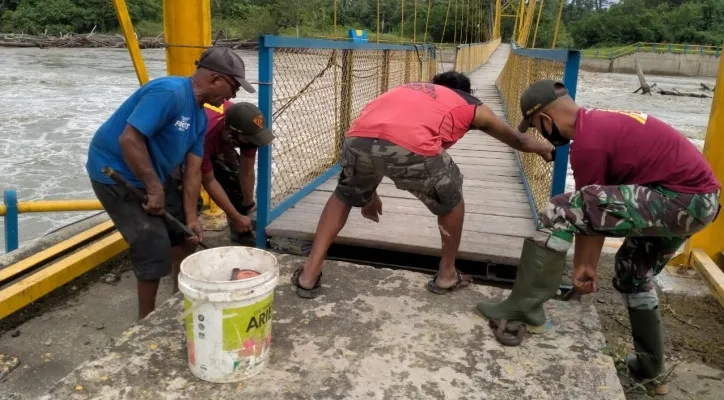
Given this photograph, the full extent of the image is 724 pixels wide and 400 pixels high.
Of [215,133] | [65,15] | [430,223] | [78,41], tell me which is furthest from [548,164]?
[65,15]

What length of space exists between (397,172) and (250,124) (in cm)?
107

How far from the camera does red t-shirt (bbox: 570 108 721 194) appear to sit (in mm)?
2459

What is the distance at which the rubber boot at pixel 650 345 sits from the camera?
299cm

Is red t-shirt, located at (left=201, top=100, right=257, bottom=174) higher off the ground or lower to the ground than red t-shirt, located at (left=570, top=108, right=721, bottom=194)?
lower

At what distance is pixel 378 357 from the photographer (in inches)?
99.3

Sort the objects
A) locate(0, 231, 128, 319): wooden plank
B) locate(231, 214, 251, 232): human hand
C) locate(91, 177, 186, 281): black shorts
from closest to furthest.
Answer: locate(91, 177, 186, 281): black shorts
locate(0, 231, 128, 319): wooden plank
locate(231, 214, 251, 232): human hand

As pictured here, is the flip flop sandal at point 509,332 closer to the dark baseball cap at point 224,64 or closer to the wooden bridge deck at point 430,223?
the wooden bridge deck at point 430,223

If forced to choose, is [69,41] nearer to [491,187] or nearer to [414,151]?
[491,187]

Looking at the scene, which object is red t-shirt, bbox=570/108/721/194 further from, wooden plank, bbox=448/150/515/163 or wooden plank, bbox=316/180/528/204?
wooden plank, bbox=448/150/515/163

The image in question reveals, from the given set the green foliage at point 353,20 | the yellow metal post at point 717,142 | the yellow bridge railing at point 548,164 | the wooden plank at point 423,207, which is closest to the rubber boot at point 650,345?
the yellow bridge railing at point 548,164

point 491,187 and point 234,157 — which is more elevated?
point 234,157

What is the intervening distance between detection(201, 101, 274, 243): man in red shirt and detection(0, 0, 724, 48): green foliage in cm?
2910

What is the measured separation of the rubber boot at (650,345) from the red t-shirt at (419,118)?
50.8 inches

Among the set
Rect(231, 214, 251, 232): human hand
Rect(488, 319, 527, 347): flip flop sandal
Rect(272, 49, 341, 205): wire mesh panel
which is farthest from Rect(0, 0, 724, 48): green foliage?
Rect(488, 319, 527, 347): flip flop sandal
